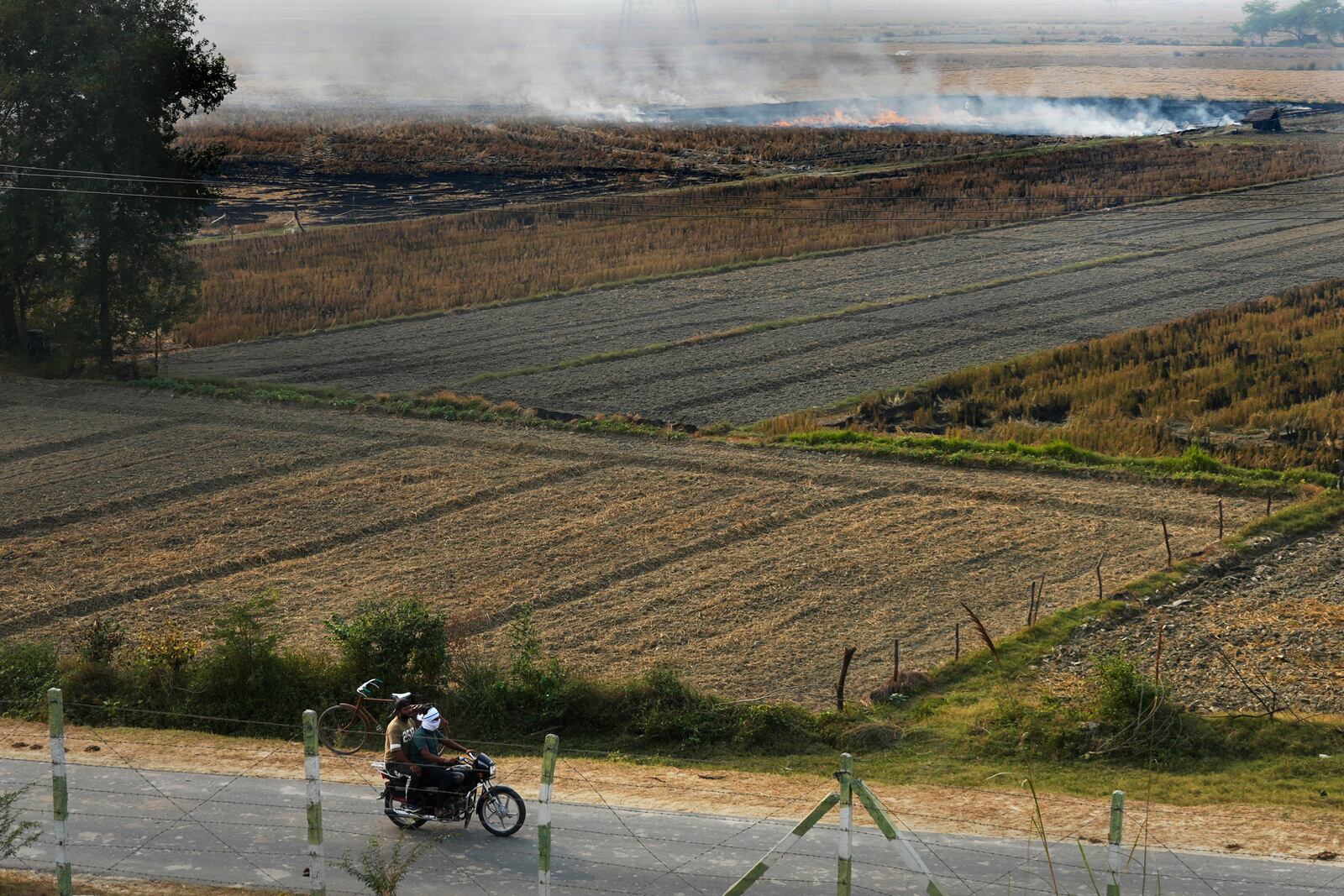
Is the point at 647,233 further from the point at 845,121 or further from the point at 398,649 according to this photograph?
the point at 845,121

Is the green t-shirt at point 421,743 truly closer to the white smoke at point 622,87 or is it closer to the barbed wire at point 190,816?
the barbed wire at point 190,816

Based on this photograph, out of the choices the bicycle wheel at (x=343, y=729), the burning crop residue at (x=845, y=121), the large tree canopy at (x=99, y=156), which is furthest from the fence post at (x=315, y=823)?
the burning crop residue at (x=845, y=121)

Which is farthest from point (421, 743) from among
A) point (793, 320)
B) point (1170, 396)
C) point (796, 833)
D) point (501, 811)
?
point (793, 320)

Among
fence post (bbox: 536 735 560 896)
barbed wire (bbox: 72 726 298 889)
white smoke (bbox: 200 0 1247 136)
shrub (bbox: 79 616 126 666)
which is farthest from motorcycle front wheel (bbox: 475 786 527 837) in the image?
white smoke (bbox: 200 0 1247 136)

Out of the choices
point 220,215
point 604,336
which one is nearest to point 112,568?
point 604,336

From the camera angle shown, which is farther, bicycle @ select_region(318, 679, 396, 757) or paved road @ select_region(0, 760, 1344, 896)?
bicycle @ select_region(318, 679, 396, 757)

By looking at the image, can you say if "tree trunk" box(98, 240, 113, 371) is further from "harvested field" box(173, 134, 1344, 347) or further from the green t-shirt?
the green t-shirt
